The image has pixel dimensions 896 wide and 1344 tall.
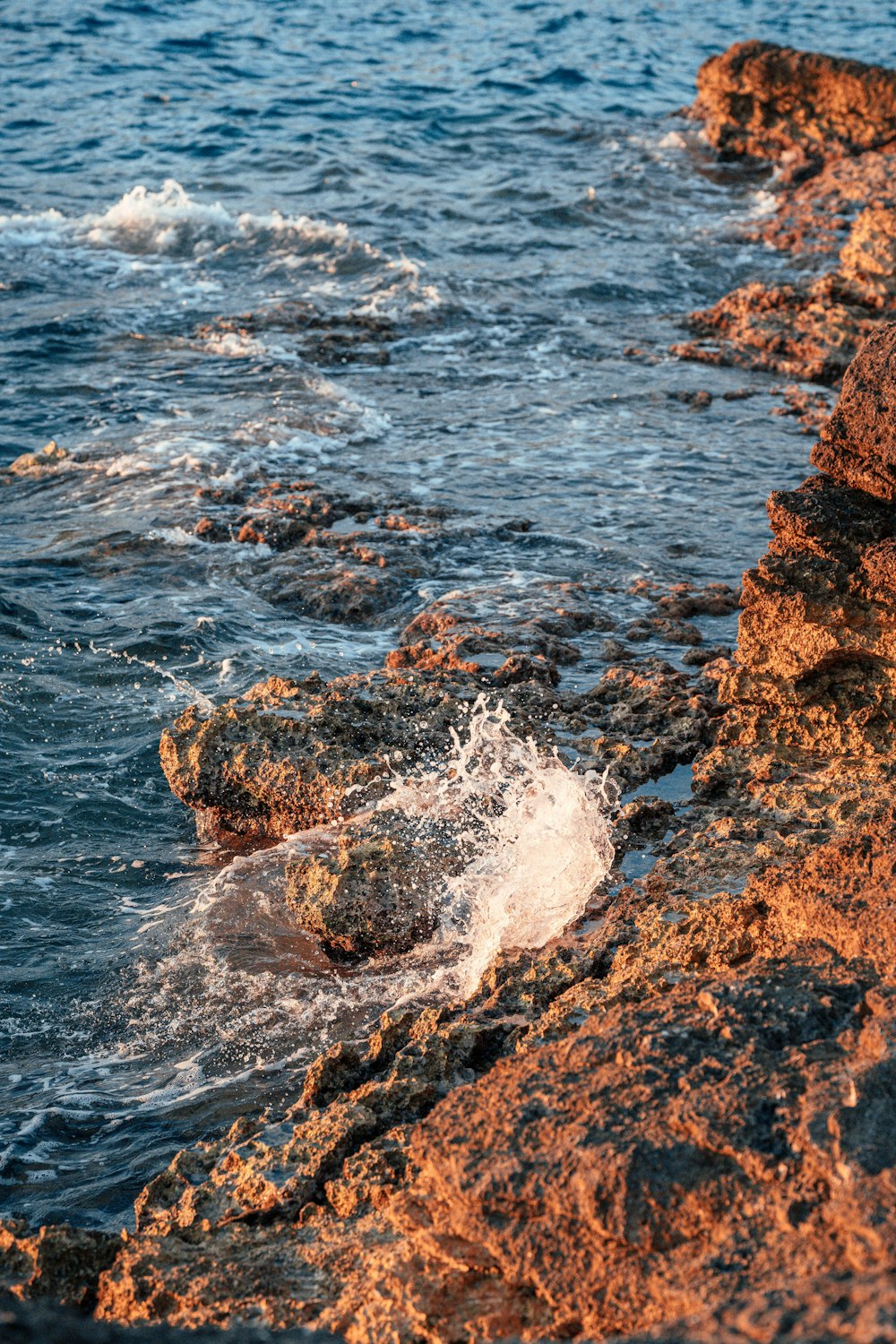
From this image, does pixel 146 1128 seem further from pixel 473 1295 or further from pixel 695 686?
pixel 695 686

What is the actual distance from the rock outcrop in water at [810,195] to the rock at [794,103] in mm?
11

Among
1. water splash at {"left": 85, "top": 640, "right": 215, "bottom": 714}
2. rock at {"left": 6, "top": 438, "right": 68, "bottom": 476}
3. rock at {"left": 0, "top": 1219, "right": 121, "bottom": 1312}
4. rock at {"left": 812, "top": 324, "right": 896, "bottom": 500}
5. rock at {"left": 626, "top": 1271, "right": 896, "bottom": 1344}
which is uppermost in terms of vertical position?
rock at {"left": 812, "top": 324, "right": 896, "bottom": 500}

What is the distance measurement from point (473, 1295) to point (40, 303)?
36.7 feet

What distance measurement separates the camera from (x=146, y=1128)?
4.31m

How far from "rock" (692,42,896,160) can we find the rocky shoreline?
1110cm

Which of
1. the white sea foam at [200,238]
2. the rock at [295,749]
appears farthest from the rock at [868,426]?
the white sea foam at [200,238]

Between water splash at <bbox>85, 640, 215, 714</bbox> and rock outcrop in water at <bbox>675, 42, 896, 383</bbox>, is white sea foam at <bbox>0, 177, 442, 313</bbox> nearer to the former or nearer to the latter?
rock outcrop in water at <bbox>675, 42, 896, 383</bbox>

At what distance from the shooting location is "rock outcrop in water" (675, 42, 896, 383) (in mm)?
11000

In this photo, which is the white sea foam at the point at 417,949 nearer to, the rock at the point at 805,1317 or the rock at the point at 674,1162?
the rock at the point at 674,1162

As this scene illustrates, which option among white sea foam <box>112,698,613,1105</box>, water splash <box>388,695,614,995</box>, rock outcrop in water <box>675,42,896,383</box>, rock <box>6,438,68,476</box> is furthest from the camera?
rock outcrop in water <box>675,42,896,383</box>

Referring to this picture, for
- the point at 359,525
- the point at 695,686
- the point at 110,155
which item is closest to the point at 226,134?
the point at 110,155

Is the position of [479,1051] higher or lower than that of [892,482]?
lower

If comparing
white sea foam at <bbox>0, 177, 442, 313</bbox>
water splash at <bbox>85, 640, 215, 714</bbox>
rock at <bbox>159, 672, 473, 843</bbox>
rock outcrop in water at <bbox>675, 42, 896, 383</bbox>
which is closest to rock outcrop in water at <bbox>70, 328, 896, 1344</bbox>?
rock at <bbox>159, 672, 473, 843</bbox>

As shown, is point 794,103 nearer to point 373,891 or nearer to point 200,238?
point 200,238
